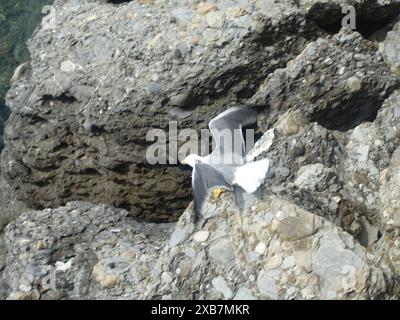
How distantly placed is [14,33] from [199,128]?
688 cm

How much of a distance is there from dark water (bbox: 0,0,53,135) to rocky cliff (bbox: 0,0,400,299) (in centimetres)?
519

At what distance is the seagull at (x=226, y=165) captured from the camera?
9.88 feet

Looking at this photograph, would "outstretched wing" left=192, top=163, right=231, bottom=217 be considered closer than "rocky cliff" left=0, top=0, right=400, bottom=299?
No

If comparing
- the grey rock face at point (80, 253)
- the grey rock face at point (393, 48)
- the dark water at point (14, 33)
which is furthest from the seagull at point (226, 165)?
the dark water at point (14, 33)

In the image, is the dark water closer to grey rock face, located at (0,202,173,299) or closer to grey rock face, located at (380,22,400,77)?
grey rock face, located at (0,202,173,299)

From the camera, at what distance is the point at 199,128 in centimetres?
351

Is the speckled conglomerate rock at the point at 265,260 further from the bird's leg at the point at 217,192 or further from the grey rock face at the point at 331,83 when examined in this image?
the grey rock face at the point at 331,83

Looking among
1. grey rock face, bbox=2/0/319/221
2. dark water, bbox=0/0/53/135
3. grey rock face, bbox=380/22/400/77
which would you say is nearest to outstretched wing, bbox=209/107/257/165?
grey rock face, bbox=2/0/319/221

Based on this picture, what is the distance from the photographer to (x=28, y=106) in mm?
4023

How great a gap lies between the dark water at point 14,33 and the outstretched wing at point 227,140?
6271mm

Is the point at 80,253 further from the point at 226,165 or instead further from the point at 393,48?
the point at 393,48

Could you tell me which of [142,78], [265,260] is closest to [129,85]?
[142,78]

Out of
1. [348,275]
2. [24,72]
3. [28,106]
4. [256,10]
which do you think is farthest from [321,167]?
[24,72]

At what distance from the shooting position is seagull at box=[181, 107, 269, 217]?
9.88 ft
